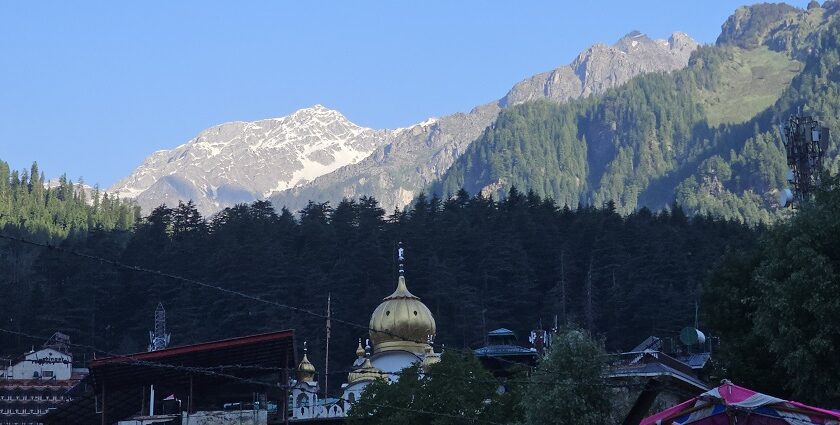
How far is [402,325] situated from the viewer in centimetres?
8150

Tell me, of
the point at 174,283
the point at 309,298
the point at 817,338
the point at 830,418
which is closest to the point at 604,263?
the point at 309,298

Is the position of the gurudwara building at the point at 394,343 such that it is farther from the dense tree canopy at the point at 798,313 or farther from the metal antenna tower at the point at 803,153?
the dense tree canopy at the point at 798,313

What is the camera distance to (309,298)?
402ft

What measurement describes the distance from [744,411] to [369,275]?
93.6 metres

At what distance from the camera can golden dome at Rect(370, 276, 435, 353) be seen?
266 feet

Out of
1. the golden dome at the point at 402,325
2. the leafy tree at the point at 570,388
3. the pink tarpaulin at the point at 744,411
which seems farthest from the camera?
the golden dome at the point at 402,325

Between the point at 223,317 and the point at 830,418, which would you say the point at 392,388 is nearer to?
the point at 830,418

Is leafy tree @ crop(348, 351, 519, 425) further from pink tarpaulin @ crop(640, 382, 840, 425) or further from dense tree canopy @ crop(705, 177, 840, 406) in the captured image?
pink tarpaulin @ crop(640, 382, 840, 425)

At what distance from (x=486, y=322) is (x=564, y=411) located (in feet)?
236

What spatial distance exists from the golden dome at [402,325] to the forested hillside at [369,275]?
24.9m

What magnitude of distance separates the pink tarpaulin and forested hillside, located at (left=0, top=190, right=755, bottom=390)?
75.0 m

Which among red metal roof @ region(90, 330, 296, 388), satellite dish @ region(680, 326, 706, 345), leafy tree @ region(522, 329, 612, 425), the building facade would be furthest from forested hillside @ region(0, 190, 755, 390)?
leafy tree @ region(522, 329, 612, 425)

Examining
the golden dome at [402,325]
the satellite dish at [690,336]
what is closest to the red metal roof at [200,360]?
the satellite dish at [690,336]

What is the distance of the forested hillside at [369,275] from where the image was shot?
118 metres
